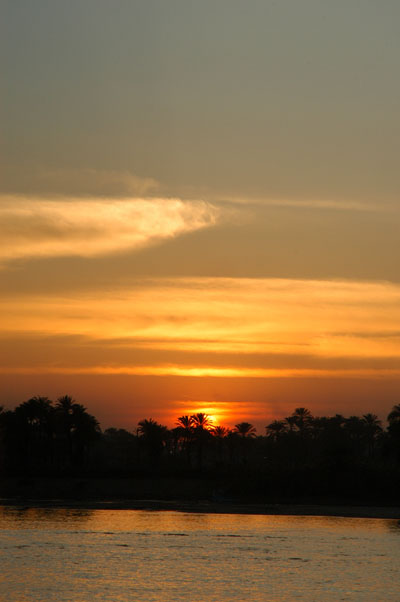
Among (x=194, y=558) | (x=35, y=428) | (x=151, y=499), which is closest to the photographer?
A: (x=194, y=558)

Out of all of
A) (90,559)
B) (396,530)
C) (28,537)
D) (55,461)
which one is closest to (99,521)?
(28,537)

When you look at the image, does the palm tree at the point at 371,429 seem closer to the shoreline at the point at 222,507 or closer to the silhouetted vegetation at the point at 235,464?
the silhouetted vegetation at the point at 235,464

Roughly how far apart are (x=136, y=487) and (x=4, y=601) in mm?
74815

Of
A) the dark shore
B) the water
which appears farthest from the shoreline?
the water

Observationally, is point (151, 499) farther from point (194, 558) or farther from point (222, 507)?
point (194, 558)

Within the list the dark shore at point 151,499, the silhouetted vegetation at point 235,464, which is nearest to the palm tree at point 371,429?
the silhouetted vegetation at point 235,464

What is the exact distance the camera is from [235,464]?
126875 mm

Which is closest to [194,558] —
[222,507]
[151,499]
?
[222,507]

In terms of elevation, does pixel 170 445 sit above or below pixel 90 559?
above

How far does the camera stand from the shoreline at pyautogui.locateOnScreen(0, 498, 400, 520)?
324ft

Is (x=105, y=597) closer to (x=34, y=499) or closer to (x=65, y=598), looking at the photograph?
(x=65, y=598)

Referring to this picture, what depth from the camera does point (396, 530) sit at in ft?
269

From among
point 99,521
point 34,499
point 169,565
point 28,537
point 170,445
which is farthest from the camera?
point 170,445

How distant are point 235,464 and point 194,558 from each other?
6458cm
